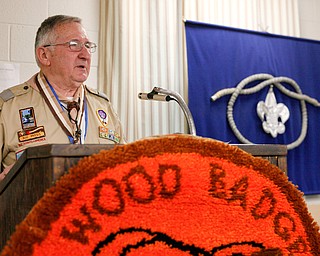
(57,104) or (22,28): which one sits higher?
(22,28)

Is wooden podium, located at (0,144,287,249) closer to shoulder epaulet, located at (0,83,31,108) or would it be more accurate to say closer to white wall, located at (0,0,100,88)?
shoulder epaulet, located at (0,83,31,108)

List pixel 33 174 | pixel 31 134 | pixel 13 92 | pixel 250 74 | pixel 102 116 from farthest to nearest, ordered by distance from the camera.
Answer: pixel 250 74 → pixel 102 116 → pixel 13 92 → pixel 31 134 → pixel 33 174

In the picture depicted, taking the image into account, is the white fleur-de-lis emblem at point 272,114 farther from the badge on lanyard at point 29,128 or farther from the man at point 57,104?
the badge on lanyard at point 29,128

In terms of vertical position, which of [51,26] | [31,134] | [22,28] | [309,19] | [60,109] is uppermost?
[309,19]

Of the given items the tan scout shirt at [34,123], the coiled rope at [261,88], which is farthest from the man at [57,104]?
the coiled rope at [261,88]

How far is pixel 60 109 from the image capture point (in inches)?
87.9

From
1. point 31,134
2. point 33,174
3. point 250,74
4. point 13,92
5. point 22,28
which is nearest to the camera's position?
point 33,174


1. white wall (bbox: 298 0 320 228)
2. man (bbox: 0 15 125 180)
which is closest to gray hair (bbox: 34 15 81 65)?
man (bbox: 0 15 125 180)

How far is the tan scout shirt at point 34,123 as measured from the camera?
212cm

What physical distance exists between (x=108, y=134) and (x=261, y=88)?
1.93 meters

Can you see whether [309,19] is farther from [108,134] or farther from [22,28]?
[108,134]

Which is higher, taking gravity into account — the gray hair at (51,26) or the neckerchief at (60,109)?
the gray hair at (51,26)

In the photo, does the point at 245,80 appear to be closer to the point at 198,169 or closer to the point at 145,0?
the point at 145,0

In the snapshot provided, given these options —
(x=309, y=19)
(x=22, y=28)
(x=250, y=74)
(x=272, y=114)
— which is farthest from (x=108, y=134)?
(x=309, y=19)
